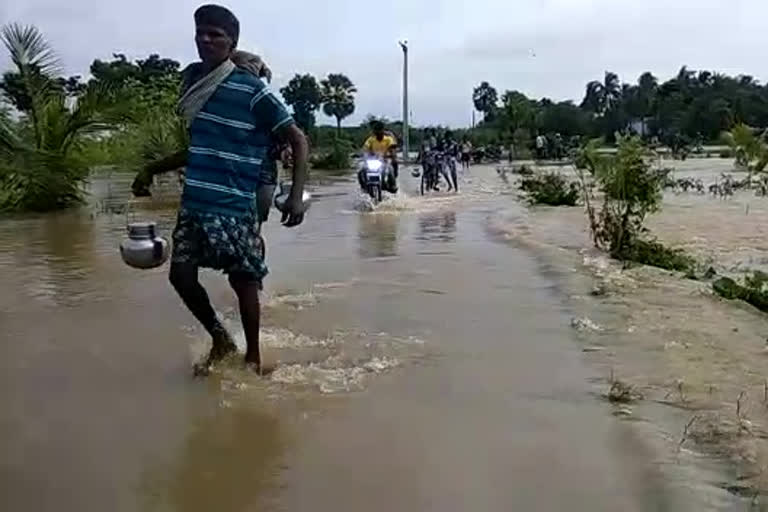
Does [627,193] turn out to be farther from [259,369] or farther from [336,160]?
[336,160]

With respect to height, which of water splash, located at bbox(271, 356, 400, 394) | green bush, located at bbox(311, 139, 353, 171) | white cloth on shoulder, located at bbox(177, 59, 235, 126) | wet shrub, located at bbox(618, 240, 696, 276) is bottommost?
green bush, located at bbox(311, 139, 353, 171)

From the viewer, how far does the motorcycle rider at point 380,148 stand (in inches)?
719

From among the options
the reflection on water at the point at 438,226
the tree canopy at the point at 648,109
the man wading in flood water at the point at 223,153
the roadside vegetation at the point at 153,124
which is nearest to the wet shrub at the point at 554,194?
the roadside vegetation at the point at 153,124

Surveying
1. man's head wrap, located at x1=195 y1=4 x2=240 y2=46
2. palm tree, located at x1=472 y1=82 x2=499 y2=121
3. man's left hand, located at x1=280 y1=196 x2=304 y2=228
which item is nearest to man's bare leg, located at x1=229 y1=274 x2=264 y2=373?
man's left hand, located at x1=280 y1=196 x2=304 y2=228

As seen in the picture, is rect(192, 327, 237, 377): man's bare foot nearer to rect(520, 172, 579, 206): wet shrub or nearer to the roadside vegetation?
the roadside vegetation

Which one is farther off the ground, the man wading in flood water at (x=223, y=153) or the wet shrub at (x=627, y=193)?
the man wading in flood water at (x=223, y=153)

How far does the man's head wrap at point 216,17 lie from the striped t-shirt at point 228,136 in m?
0.21

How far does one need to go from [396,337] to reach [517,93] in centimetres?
5933

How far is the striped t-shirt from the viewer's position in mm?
4820

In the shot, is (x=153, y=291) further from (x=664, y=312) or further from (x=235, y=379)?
(x=664, y=312)

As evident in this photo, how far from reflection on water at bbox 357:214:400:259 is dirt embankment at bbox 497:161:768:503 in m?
1.58

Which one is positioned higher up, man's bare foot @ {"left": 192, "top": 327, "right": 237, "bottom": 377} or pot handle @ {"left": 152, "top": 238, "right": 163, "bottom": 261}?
pot handle @ {"left": 152, "top": 238, "right": 163, "bottom": 261}

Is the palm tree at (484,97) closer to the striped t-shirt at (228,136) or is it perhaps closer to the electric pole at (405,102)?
the electric pole at (405,102)

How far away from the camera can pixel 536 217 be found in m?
16.2
